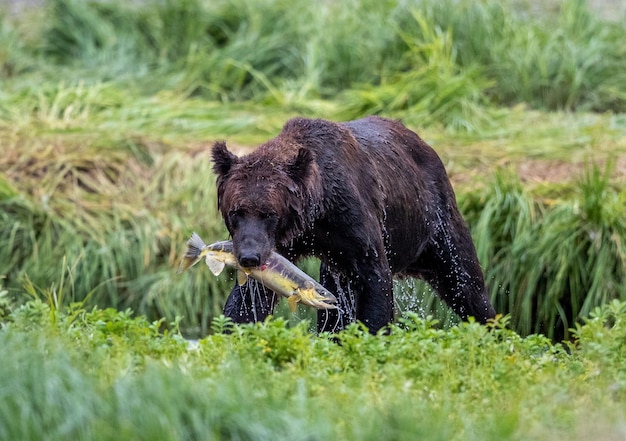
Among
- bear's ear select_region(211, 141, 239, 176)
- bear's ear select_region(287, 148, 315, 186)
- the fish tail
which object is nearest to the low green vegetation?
the fish tail

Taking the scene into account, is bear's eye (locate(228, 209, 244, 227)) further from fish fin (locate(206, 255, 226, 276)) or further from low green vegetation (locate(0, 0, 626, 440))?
low green vegetation (locate(0, 0, 626, 440))

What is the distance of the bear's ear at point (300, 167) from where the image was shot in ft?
20.3

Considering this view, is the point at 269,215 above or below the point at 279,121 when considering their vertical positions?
above

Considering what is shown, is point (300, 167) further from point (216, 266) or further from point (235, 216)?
point (216, 266)

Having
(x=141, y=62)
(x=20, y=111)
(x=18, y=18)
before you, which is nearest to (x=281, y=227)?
(x=20, y=111)

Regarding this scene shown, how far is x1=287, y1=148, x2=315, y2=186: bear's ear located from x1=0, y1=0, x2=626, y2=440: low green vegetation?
737 mm

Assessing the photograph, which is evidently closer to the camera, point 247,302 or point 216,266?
point 216,266

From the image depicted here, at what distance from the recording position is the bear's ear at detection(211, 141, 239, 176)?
244 inches

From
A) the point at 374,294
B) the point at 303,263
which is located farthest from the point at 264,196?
the point at 303,263

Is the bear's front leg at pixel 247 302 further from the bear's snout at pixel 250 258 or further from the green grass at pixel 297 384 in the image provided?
the green grass at pixel 297 384

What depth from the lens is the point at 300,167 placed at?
6.21 metres

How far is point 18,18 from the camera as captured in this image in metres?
14.6

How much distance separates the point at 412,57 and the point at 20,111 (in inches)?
147

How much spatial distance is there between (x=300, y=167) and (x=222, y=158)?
1.27 feet
